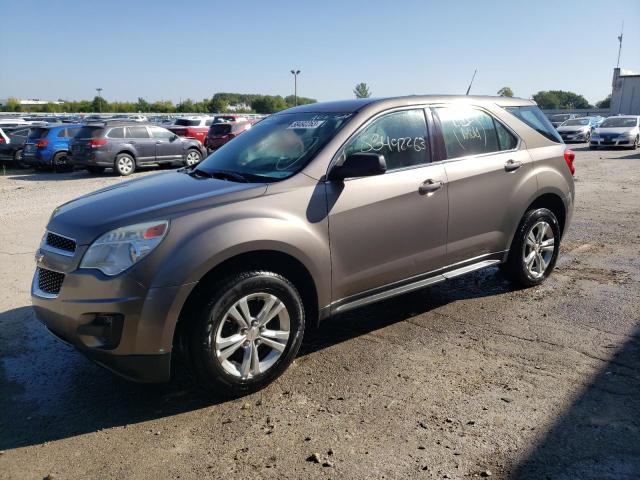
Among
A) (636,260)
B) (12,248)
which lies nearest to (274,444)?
(636,260)

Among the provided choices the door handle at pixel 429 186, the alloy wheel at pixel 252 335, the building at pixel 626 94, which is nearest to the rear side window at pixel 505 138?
the door handle at pixel 429 186

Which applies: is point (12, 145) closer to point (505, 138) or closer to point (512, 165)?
point (505, 138)

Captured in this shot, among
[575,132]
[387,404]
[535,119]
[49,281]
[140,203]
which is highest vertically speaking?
[535,119]

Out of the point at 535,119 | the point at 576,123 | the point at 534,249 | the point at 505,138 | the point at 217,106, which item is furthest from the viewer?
the point at 217,106

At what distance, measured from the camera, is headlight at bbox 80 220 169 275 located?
2947mm

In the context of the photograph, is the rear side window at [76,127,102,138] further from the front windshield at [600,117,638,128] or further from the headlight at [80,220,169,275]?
the front windshield at [600,117,638,128]

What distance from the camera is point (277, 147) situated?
4.06 meters

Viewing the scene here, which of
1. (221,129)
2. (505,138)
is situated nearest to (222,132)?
(221,129)

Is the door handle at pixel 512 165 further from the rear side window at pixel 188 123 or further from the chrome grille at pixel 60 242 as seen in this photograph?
the rear side window at pixel 188 123

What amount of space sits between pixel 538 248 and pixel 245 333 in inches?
123

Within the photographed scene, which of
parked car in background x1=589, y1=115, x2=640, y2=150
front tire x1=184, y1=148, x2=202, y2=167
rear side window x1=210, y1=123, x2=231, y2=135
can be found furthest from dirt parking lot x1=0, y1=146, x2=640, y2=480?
parked car in background x1=589, y1=115, x2=640, y2=150

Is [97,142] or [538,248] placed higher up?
[97,142]

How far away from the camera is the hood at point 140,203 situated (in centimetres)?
308

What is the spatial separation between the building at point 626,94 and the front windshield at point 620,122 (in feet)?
93.4
